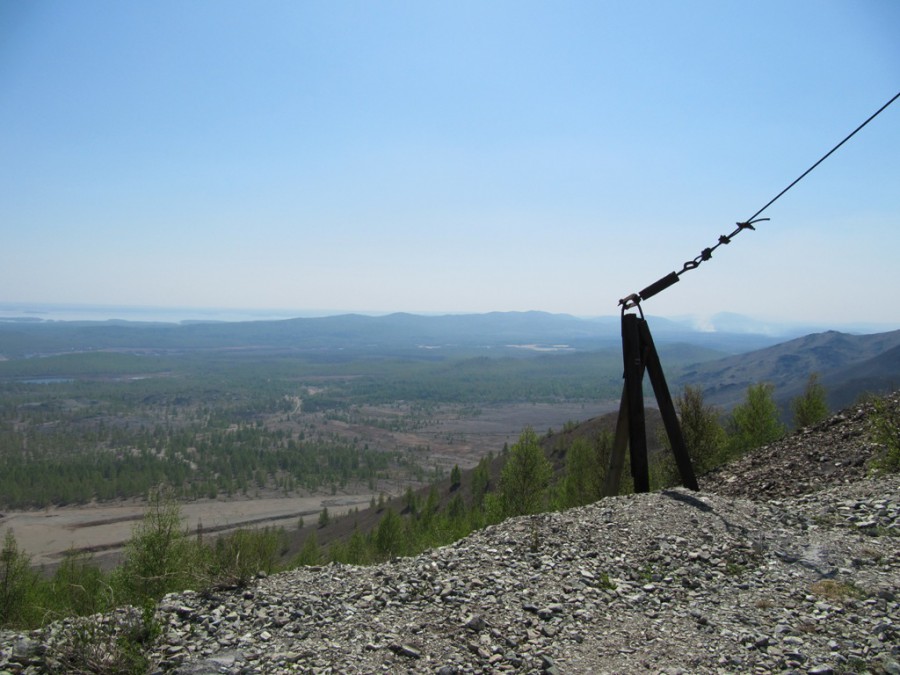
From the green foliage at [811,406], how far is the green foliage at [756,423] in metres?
1.36

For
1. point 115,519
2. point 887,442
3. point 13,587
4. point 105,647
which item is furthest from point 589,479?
point 115,519

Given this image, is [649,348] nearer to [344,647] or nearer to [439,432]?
[344,647]

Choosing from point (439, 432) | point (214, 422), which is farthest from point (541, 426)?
point (214, 422)

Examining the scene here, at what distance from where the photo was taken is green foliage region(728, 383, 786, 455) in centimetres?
3341

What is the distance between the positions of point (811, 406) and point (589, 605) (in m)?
36.6

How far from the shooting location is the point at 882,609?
19.1 feet

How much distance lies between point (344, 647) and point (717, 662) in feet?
12.6

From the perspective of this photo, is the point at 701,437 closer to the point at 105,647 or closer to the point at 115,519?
the point at 105,647

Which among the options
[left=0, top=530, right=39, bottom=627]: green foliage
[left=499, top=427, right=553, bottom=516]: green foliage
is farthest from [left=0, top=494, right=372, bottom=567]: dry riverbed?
[left=499, top=427, right=553, bottom=516]: green foliage

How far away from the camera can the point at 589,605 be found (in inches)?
245

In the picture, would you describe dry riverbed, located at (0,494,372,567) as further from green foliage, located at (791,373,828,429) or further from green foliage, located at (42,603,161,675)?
green foliage, located at (42,603,161,675)

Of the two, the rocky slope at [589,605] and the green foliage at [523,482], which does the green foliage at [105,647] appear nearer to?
the rocky slope at [589,605]

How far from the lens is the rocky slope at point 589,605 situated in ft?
17.1

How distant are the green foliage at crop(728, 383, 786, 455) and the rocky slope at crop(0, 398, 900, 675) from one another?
90.2ft
